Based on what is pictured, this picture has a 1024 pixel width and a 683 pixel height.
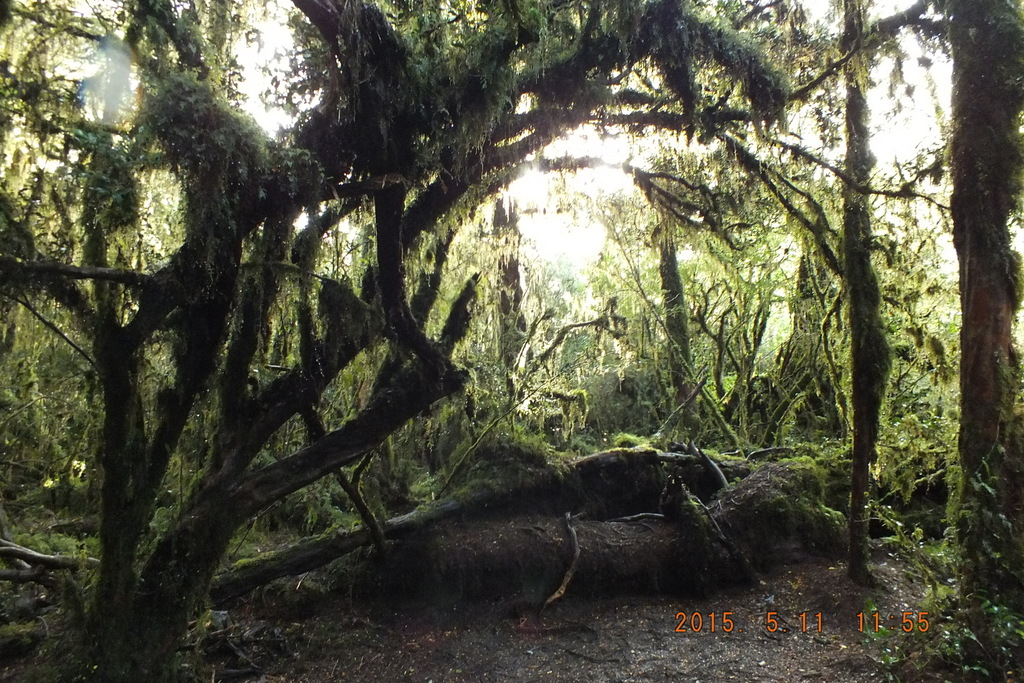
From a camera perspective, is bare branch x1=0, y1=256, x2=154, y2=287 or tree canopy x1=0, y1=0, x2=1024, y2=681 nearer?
bare branch x1=0, y1=256, x2=154, y2=287

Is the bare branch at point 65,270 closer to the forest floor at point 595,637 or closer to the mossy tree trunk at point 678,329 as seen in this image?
the forest floor at point 595,637

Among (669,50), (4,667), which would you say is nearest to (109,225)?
(4,667)

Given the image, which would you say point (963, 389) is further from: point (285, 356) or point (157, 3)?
point (157, 3)

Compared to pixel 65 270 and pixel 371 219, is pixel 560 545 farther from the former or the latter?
pixel 65 270

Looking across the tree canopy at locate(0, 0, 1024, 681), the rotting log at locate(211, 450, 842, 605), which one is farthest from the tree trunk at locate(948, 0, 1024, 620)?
the rotting log at locate(211, 450, 842, 605)

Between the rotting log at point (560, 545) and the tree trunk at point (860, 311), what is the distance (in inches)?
47.3

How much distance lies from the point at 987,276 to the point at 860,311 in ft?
5.57

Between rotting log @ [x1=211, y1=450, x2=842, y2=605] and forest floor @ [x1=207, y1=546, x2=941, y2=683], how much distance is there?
0.26 metres

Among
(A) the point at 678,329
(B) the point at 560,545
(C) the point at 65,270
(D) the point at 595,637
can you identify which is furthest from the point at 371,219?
(A) the point at 678,329

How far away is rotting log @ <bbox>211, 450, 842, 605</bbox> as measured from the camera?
23.9 ft

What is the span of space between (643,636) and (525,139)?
5.58 meters

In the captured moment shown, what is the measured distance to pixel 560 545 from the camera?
7625 millimetres

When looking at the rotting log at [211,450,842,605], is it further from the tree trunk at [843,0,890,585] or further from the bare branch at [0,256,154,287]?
the bare branch at [0,256,154,287]

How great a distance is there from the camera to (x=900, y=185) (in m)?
6.23
